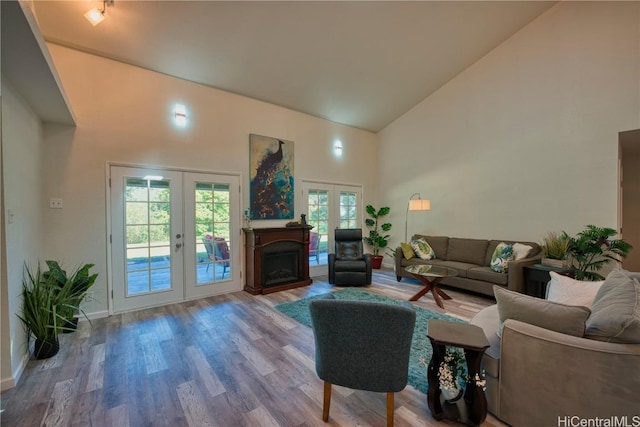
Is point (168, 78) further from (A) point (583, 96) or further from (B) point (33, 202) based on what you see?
(A) point (583, 96)

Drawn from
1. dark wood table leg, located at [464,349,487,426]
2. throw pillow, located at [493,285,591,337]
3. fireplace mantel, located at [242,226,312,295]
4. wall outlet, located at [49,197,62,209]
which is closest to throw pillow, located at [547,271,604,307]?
throw pillow, located at [493,285,591,337]

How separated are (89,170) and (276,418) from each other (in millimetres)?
3649

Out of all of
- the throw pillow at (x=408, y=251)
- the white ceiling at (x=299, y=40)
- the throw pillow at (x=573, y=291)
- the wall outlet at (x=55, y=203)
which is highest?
the white ceiling at (x=299, y=40)

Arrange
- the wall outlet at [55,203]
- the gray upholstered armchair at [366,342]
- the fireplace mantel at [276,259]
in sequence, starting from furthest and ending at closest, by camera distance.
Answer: the fireplace mantel at [276,259] → the wall outlet at [55,203] → the gray upholstered armchair at [366,342]

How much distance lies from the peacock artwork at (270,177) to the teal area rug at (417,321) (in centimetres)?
177

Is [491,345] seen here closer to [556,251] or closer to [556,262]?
[556,262]

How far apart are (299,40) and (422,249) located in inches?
161

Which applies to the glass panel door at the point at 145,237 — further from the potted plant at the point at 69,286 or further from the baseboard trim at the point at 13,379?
the baseboard trim at the point at 13,379

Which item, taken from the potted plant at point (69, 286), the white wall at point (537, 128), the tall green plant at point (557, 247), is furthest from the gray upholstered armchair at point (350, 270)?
the potted plant at point (69, 286)

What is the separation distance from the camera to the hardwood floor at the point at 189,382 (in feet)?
5.67

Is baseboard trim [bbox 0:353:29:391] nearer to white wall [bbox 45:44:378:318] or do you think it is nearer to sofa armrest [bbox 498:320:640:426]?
white wall [bbox 45:44:378:318]

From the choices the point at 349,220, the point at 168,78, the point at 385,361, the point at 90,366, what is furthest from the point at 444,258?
the point at 168,78

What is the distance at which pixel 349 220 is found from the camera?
246 inches

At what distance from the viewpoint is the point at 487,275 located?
155 inches
